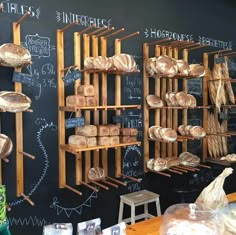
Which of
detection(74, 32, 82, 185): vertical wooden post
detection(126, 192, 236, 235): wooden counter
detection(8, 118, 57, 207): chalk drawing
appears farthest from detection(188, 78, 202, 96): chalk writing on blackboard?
detection(126, 192, 236, 235): wooden counter

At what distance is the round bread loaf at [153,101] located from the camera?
315 cm

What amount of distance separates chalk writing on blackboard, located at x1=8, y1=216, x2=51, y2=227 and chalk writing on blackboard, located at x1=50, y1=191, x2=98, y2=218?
0.16m

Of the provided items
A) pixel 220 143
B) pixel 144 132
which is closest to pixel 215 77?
pixel 220 143

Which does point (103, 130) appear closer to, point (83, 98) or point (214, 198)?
point (83, 98)

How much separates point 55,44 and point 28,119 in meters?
0.75

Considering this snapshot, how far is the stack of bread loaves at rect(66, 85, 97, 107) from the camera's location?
2.52 m

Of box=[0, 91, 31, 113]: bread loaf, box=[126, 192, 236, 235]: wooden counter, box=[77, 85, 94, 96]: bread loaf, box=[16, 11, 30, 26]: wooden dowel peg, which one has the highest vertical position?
box=[16, 11, 30, 26]: wooden dowel peg

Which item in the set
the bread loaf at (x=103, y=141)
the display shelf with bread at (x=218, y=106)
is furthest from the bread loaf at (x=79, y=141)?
the display shelf with bread at (x=218, y=106)

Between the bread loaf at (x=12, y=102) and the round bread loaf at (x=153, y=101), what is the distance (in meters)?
1.40

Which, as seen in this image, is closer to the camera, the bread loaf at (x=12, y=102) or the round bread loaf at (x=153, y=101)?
the bread loaf at (x=12, y=102)

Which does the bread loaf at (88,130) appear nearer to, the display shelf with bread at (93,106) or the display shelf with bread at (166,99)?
the display shelf with bread at (93,106)

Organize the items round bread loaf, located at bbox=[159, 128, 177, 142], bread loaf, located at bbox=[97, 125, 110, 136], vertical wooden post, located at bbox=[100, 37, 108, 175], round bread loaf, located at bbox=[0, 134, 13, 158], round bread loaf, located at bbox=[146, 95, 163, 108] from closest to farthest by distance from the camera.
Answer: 1. round bread loaf, located at bbox=[0, 134, 13, 158]
2. bread loaf, located at bbox=[97, 125, 110, 136]
3. vertical wooden post, located at bbox=[100, 37, 108, 175]
4. round bread loaf, located at bbox=[159, 128, 177, 142]
5. round bread loaf, located at bbox=[146, 95, 163, 108]

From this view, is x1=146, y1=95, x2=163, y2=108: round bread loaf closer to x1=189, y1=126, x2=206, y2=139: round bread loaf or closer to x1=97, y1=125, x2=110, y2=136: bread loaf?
x1=189, y1=126, x2=206, y2=139: round bread loaf

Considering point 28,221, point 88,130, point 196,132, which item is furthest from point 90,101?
point 196,132
